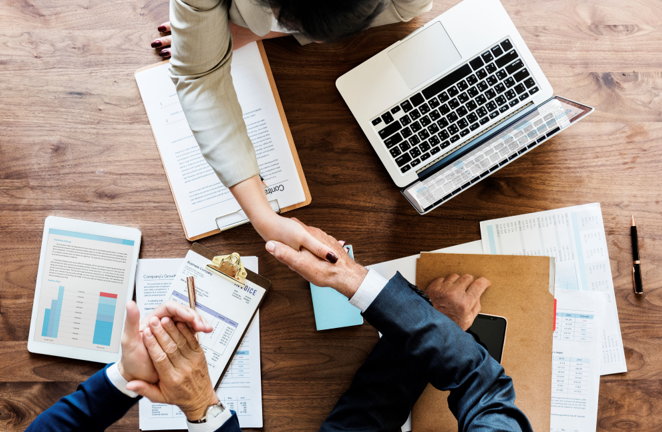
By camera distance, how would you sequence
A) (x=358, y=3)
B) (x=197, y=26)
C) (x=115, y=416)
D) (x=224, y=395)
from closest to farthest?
(x=358, y=3) < (x=197, y=26) < (x=115, y=416) < (x=224, y=395)

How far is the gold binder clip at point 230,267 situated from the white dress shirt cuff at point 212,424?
33cm

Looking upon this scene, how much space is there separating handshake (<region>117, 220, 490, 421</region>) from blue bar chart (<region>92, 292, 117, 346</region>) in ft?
0.46

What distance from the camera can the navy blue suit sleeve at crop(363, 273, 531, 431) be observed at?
0.96 meters

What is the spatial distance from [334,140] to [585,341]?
881 mm

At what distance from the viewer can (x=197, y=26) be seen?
906mm


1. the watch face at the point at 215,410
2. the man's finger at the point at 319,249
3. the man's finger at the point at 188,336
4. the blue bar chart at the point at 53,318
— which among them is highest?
the blue bar chart at the point at 53,318

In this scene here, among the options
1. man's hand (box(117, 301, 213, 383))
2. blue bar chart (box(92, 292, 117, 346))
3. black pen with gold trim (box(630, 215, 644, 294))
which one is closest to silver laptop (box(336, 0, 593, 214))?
black pen with gold trim (box(630, 215, 644, 294))

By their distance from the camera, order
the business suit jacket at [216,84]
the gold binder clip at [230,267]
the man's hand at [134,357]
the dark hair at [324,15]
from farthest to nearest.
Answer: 1. the gold binder clip at [230,267]
2. the man's hand at [134,357]
3. the business suit jacket at [216,84]
4. the dark hair at [324,15]

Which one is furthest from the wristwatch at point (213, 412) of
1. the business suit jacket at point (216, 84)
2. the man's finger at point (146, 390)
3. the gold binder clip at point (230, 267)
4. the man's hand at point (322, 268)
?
the business suit jacket at point (216, 84)

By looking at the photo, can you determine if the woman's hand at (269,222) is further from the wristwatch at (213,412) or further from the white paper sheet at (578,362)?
the white paper sheet at (578,362)

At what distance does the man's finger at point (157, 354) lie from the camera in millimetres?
1056

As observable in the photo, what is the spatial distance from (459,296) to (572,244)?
356mm

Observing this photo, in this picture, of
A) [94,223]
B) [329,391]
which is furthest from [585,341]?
[94,223]

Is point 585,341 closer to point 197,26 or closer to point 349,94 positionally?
point 349,94
